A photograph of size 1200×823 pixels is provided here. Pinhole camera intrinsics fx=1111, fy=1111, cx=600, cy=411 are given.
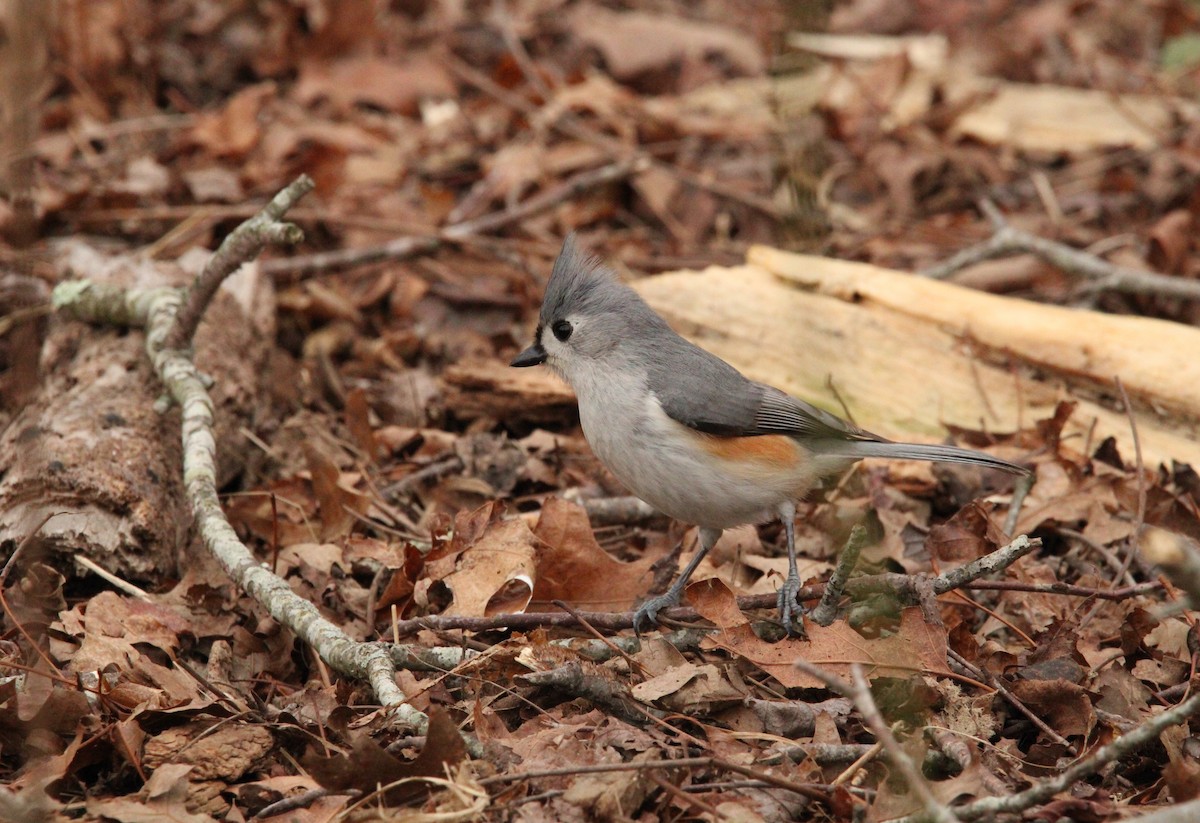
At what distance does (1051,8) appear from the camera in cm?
895

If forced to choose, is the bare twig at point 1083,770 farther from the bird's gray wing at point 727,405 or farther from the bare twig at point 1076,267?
the bare twig at point 1076,267

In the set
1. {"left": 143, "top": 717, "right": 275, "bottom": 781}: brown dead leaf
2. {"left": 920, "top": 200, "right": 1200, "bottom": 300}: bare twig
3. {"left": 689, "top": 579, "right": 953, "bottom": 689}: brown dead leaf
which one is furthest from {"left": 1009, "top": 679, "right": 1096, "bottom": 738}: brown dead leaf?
{"left": 920, "top": 200, "right": 1200, "bottom": 300}: bare twig

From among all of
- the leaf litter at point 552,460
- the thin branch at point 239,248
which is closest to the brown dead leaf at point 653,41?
the leaf litter at point 552,460

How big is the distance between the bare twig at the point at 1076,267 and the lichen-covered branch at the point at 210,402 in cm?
331

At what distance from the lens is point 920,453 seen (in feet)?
11.3

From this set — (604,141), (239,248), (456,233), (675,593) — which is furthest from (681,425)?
(604,141)

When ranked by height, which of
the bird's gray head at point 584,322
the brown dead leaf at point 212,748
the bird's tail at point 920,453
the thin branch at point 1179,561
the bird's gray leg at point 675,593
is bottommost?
the bird's gray leg at point 675,593

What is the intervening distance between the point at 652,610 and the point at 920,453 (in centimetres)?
97

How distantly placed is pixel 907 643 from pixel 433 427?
2421mm

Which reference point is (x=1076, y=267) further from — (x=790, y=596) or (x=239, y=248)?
(x=239, y=248)

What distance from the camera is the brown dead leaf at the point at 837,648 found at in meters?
3.05

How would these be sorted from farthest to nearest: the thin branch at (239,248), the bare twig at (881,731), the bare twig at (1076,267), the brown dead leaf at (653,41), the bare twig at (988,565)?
the brown dead leaf at (653,41), the bare twig at (1076,267), the thin branch at (239,248), the bare twig at (988,565), the bare twig at (881,731)

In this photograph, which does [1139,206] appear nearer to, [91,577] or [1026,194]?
[1026,194]

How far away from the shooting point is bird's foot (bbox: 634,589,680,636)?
334 centimetres
